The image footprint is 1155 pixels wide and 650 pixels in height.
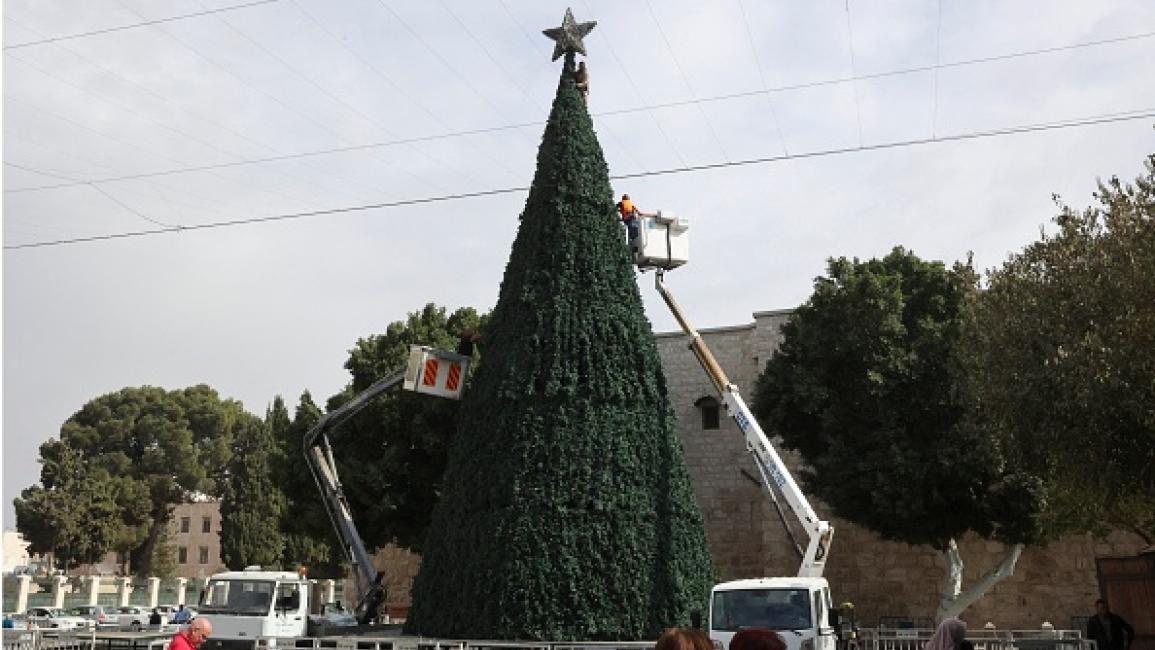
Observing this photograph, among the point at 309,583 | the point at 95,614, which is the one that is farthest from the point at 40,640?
the point at 95,614

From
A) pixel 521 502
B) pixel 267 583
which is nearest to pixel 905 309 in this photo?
pixel 521 502

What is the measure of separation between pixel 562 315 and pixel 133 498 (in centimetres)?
4463

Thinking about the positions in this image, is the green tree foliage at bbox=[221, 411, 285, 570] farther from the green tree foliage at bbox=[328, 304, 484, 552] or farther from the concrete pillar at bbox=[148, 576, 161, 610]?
the green tree foliage at bbox=[328, 304, 484, 552]

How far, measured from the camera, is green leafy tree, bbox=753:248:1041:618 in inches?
878

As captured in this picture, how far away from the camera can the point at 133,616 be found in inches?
1302

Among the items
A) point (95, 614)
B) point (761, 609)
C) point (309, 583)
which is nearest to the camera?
point (761, 609)

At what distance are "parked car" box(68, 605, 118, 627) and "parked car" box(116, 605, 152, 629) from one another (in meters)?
0.28

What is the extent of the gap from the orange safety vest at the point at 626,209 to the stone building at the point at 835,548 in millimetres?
11555

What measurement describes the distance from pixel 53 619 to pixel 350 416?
1399 cm

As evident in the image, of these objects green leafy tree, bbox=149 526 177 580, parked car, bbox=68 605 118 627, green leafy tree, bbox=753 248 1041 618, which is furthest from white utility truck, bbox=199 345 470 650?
green leafy tree, bbox=149 526 177 580

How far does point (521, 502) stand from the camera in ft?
51.1

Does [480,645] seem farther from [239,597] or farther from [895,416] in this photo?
[895,416]

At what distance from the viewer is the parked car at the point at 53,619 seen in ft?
92.3

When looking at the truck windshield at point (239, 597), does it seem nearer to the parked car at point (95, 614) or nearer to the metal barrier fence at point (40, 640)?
the metal barrier fence at point (40, 640)
